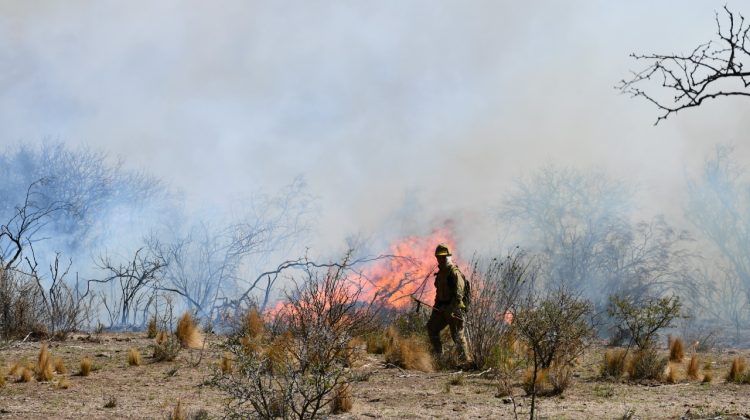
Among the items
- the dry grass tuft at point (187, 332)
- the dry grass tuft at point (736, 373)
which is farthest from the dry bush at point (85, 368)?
the dry grass tuft at point (736, 373)

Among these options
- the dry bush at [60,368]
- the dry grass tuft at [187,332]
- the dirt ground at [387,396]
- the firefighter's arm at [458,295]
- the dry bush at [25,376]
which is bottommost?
the dirt ground at [387,396]

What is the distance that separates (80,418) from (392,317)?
894cm

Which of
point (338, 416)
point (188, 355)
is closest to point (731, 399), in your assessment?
point (338, 416)

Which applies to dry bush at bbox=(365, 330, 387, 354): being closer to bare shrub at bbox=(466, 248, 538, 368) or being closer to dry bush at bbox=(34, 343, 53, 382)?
bare shrub at bbox=(466, 248, 538, 368)

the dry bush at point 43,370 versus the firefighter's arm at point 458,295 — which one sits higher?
the firefighter's arm at point 458,295

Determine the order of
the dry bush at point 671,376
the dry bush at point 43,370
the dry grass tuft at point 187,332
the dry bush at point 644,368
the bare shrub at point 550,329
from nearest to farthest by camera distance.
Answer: the bare shrub at point 550,329
the dry bush at point 43,370
the dry bush at point 671,376
the dry bush at point 644,368
the dry grass tuft at point 187,332

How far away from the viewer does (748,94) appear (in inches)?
195

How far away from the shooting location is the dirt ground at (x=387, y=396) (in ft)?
21.1

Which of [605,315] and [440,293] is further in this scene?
[605,315]

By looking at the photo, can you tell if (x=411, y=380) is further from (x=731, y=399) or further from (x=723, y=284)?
(x=723, y=284)

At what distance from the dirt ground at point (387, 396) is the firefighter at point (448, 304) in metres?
0.76

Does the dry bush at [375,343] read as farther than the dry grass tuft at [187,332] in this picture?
Yes

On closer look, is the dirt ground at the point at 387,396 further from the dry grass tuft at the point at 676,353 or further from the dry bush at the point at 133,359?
the dry grass tuft at the point at 676,353

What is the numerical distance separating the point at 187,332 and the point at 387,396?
14.2 feet
